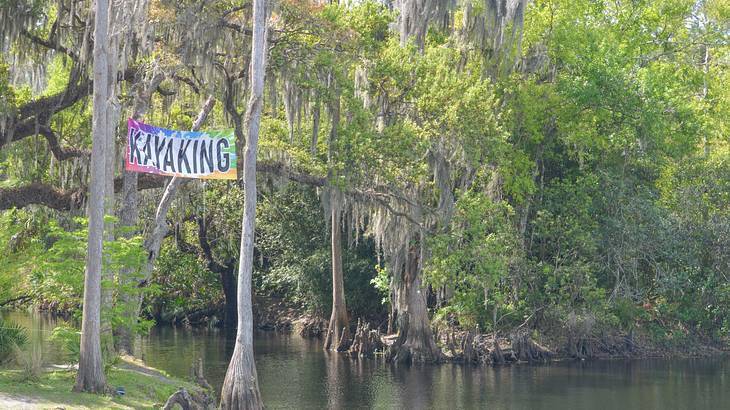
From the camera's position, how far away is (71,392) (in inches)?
567

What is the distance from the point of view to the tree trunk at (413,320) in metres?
28.3

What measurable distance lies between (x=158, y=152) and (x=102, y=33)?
14.2ft

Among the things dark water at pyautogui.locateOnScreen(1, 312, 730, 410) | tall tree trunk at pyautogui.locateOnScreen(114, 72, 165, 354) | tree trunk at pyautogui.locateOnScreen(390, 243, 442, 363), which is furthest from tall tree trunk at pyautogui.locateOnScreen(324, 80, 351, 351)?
tall tree trunk at pyautogui.locateOnScreen(114, 72, 165, 354)

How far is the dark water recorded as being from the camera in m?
21.7

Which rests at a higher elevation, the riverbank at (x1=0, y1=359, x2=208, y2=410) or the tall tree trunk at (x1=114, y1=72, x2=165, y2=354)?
the tall tree trunk at (x1=114, y1=72, x2=165, y2=354)

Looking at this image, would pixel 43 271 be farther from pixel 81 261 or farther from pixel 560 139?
pixel 560 139

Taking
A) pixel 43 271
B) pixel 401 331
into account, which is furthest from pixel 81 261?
pixel 401 331

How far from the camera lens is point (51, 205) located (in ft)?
69.5

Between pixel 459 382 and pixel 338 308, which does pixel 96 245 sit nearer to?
pixel 459 382

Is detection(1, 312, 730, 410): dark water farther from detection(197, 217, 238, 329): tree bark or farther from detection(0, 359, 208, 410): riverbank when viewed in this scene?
detection(197, 217, 238, 329): tree bark

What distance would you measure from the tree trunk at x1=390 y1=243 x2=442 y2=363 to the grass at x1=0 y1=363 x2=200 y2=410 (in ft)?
37.7

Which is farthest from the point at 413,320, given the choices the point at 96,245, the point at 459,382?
the point at 96,245

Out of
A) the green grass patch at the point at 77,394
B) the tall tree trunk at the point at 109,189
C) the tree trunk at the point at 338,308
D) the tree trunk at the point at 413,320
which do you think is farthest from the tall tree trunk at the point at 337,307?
the green grass patch at the point at 77,394

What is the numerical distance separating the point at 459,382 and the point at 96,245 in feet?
40.8
